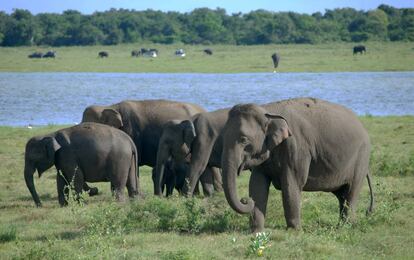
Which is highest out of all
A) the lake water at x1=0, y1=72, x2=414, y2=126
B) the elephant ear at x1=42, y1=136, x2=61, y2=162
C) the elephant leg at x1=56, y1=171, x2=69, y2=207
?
the elephant ear at x1=42, y1=136, x2=61, y2=162

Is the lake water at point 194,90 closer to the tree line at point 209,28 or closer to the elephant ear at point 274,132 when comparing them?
the elephant ear at point 274,132

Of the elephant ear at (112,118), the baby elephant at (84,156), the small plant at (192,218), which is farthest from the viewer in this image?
the elephant ear at (112,118)

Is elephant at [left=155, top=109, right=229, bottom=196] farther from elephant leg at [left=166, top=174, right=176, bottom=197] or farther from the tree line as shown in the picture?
the tree line

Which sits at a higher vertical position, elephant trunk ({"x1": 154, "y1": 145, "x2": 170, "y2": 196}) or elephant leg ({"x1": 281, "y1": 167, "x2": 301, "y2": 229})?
elephant leg ({"x1": 281, "y1": 167, "x2": 301, "y2": 229})

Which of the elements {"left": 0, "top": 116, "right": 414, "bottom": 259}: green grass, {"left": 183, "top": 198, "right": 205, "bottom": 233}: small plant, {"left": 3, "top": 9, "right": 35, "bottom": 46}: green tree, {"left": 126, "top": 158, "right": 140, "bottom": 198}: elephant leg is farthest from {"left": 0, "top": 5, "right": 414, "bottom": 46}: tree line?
{"left": 183, "top": 198, "right": 205, "bottom": 233}: small plant

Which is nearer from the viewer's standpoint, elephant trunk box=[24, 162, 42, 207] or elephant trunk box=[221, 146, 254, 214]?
elephant trunk box=[221, 146, 254, 214]

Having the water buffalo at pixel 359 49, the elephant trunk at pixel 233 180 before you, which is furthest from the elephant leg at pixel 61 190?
the water buffalo at pixel 359 49

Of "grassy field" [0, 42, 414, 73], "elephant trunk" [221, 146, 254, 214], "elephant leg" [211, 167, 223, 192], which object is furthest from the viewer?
"grassy field" [0, 42, 414, 73]

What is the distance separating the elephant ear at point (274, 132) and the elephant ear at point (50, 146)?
3856mm

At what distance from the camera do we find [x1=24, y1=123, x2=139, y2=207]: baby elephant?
504 inches

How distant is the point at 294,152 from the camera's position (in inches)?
396

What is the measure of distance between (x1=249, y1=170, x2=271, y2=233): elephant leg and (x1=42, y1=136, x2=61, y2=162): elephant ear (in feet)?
Answer: 11.4

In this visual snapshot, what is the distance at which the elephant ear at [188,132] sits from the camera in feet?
43.8

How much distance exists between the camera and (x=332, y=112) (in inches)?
421
